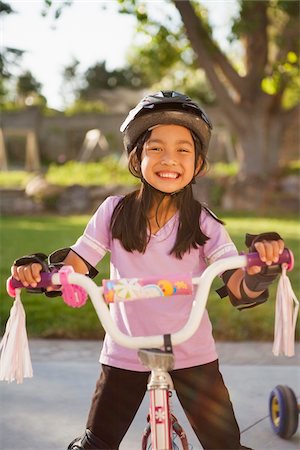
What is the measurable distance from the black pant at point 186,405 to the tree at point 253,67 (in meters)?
10.3

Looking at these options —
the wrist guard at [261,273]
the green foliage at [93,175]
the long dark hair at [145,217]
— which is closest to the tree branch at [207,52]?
the green foliage at [93,175]

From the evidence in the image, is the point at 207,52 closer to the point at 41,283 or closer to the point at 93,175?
the point at 93,175

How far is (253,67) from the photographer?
14.3 meters

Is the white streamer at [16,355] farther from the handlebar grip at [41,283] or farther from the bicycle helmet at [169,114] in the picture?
the bicycle helmet at [169,114]

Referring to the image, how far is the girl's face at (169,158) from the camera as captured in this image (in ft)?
7.86

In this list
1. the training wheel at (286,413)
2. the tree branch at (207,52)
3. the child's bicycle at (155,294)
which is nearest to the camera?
the child's bicycle at (155,294)

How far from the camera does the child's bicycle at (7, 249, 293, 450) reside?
6.32 feet

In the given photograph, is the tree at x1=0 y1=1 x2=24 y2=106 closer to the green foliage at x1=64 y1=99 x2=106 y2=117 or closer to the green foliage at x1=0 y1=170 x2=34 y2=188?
the green foliage at x1=0 y1=170 x2=34 y2=188

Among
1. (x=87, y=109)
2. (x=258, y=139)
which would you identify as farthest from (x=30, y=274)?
(x=87, y=109)

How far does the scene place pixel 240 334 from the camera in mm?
5344

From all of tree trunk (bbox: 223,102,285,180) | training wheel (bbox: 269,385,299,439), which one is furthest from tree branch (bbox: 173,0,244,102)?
training wheel (bbox: 269,385,299,439)

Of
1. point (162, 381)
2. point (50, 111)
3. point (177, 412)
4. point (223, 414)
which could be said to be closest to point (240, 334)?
point (177, 412)

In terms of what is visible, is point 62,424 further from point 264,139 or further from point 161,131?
point 264,139

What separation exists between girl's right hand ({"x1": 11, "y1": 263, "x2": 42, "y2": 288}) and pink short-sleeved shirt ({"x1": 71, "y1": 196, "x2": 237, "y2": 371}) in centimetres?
34
